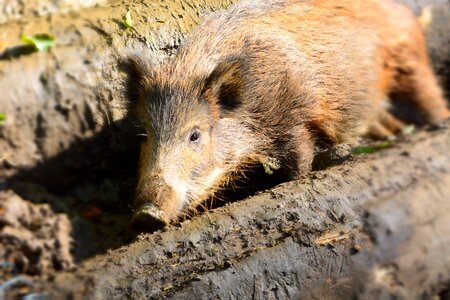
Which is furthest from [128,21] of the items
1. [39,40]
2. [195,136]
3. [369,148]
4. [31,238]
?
[369,148]

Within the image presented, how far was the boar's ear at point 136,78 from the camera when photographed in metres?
5.70

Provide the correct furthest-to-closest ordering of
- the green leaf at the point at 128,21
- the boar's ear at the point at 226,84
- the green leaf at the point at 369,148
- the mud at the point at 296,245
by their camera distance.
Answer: the green leaf at the point at 128,21
the boar's ear at the point at 226,84
the green leaf at the point at 369,148
the mud at the point at 296,245

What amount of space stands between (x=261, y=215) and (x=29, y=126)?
3.06 meters

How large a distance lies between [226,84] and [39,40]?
2255mm

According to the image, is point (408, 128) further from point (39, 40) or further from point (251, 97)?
point (39, 40)

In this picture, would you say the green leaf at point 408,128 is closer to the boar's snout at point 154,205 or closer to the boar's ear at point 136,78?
the boar's ear at point 136,78

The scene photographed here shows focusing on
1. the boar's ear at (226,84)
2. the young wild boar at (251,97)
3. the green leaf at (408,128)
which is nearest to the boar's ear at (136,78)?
the young wild boar at (251,97)

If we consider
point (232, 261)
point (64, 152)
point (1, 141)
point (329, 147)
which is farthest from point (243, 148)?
point (1, 141)

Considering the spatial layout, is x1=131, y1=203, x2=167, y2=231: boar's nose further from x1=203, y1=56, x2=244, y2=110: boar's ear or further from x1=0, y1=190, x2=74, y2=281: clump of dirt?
x1=203, y1=56, x2=244, y2=110: boar's ear

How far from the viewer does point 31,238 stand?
18.1 ft

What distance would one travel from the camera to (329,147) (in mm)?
6125

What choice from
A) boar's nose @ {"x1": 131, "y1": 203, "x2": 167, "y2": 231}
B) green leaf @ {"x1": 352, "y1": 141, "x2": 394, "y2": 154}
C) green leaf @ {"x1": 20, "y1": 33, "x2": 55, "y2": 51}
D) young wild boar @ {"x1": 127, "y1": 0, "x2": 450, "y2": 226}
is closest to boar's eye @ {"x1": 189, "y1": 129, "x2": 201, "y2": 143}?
young wild boar @ {"x1": 127, "y1": 0, "x2": 450, "y2": 226}

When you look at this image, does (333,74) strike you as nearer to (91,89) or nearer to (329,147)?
(329,147)

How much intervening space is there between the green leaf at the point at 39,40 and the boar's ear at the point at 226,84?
209 cm
